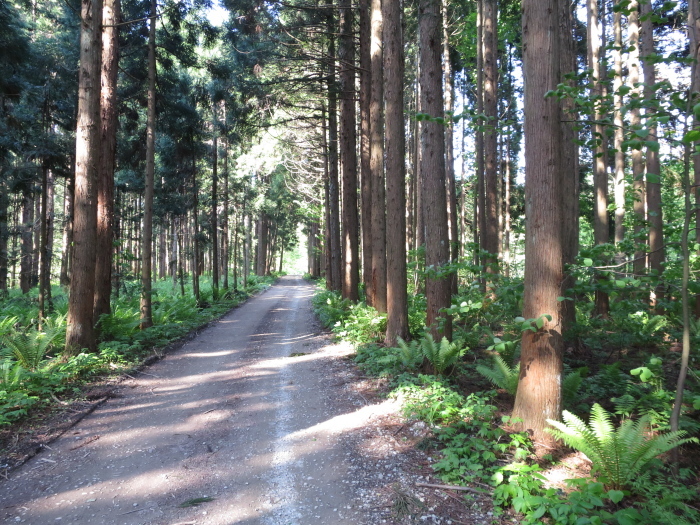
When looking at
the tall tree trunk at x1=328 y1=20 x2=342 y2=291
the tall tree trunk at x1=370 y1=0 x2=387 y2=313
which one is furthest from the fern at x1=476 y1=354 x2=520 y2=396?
the tall tree trunk at x1=328 y1=20 x2=342 y2=291

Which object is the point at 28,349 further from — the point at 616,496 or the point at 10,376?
the point at 616,496

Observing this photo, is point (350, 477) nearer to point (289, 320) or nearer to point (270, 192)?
point (289, 320)

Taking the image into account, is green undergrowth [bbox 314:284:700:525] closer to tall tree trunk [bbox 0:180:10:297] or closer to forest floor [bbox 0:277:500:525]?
forest floor [bbox 0:277:500:525]

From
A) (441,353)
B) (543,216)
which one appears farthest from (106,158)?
(543,216)

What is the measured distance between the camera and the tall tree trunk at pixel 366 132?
12039mm

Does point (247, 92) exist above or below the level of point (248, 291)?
above

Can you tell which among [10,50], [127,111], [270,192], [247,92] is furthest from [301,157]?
[10,50]

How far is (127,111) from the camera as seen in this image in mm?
13734

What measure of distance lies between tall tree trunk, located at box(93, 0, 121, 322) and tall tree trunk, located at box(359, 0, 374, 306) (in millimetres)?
5872

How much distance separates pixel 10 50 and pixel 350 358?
1229 cm

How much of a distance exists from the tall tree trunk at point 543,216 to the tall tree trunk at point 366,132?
7006 mm

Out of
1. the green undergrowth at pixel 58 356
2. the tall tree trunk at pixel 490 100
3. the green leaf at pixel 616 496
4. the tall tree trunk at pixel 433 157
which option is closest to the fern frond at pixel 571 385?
the green leaf at pixel 616 496

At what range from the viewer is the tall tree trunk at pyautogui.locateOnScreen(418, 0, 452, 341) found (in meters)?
6.91

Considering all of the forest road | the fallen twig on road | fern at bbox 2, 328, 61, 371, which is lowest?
the forest road
